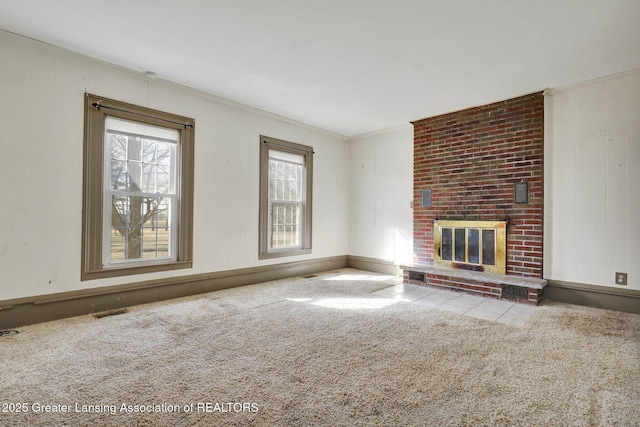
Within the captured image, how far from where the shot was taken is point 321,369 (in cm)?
214

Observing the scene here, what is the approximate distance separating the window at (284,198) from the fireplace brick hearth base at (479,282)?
1.92m

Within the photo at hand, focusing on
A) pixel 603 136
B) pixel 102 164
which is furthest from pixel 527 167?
pixel 102 164

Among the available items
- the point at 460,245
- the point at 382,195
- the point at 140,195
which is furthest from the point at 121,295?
the point at 460,245

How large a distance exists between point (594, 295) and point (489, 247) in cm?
121

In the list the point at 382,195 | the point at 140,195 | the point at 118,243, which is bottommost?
the point at 118,243

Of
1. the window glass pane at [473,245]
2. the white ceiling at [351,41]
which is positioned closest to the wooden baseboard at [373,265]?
the window glass pane at [473,245]

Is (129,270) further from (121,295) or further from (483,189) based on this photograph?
(483,189)

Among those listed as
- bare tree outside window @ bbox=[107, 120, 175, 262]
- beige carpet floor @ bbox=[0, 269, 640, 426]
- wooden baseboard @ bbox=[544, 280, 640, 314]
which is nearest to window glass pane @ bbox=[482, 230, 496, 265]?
wooden baseboard @ bbox=[544, 280, 640, 314]

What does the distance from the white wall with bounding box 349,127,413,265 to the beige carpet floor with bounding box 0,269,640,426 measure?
2.29m

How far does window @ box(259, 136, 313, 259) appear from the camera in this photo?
4.95m

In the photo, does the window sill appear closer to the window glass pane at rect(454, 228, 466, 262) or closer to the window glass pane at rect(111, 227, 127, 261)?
the window glass pane at rect(111, 227, 127, 261)

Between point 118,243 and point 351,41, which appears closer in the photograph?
point 351,41

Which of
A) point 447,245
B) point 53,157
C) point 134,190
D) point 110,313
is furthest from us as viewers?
point 447,245

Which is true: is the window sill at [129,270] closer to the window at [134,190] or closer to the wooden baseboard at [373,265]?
the window at [134,190]
